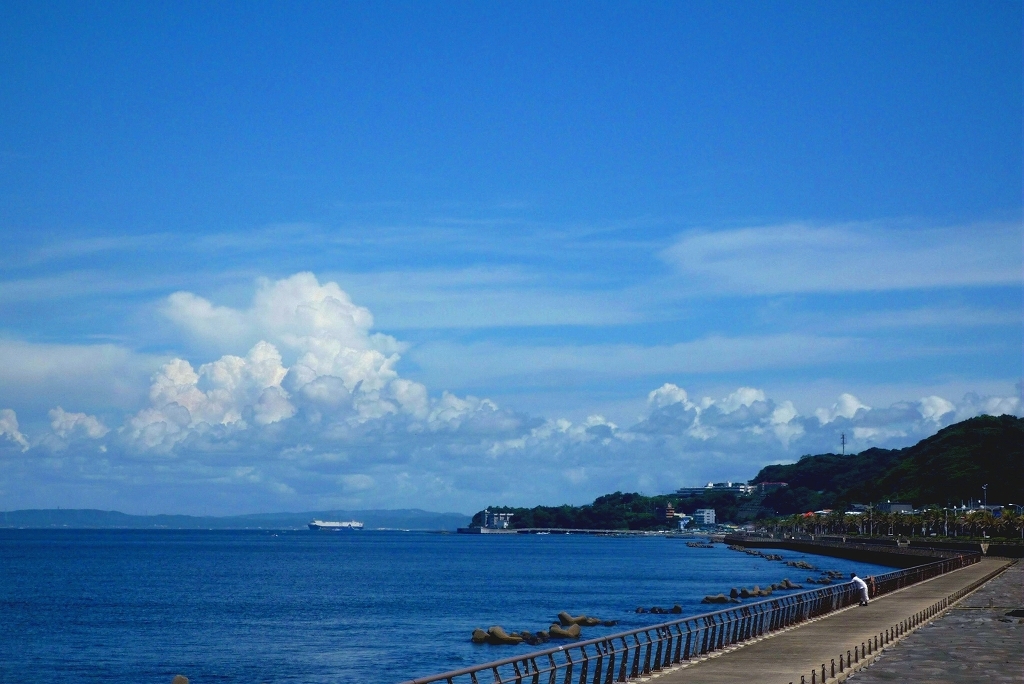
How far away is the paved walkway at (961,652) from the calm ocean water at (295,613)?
21.3 meters

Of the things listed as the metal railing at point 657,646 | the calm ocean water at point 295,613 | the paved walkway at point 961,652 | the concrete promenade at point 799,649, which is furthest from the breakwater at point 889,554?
the paved walkway at point 961,652

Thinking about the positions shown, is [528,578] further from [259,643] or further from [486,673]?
[486,673]

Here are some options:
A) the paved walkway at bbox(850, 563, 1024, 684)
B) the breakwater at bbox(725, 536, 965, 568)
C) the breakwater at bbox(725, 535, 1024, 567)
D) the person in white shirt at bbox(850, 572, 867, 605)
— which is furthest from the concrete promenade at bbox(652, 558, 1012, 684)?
the breakwater at bbox(725, 535, 1024, 567)

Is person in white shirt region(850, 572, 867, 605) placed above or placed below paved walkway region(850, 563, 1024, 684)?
above

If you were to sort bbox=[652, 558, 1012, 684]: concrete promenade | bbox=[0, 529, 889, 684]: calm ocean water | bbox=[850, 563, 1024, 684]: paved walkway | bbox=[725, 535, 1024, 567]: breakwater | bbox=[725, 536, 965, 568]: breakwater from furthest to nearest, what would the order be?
bbox=[725, 536, 965, 568]: breakwater
bbox=[725, 535, 1024, 567]: breakwater
bbox=[0, 529, 889, 684]: calm ocean water
bbox=[850, 563, 1024, 684]: paved walkway
bbox=[652, 558, 1012, 684]: concrete promenade

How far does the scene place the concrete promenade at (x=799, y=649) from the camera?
2827 centimetres

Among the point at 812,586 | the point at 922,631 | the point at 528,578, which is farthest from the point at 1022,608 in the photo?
the point at 528,578

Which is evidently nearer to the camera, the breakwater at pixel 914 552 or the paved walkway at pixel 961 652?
the paved walkway at pixel 961 652

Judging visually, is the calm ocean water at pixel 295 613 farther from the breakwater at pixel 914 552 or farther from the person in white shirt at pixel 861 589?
the person in white shirt at pixel 861 589

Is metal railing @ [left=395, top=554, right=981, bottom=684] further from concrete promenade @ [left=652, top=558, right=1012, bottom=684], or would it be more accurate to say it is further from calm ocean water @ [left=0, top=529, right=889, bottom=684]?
calm ocean water @ [left=0, top=529, right=889, bottom=684]

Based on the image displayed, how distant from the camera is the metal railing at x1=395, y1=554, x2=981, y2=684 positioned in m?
23.5

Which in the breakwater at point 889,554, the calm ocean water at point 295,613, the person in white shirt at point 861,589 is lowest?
the calm ocean water at point 295,613

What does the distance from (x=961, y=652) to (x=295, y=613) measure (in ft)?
193

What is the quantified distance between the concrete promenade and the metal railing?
60cm
